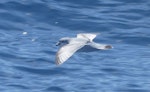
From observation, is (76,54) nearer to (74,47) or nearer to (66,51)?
(74,47)

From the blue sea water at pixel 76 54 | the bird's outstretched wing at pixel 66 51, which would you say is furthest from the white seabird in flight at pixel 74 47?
the blue sea water at pixel 76 54

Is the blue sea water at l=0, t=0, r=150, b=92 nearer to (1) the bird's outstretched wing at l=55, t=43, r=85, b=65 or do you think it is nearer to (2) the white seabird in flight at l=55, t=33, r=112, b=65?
(2) the white seabird in flight at l=55, t=33, r=112, b=65

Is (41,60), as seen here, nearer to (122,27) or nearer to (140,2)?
(122,27)

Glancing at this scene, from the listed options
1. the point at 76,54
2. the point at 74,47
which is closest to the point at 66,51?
the point at 74,47

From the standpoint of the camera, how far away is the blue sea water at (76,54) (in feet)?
47.5

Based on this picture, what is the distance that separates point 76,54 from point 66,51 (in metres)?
3.19

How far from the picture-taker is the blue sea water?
47.5ft

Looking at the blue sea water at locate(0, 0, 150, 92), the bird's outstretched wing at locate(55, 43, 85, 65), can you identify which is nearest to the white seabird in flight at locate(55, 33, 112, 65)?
the bird's outstretched wing at locate(55, 43, 85, 65)

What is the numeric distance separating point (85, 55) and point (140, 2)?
4036 millimetres

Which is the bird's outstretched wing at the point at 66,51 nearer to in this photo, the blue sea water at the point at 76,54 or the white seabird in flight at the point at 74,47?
the white seabird in flight at the point at 74,47

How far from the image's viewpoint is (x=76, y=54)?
16.3m

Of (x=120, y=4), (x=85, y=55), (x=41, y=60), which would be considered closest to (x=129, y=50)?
(x=85, y=55)

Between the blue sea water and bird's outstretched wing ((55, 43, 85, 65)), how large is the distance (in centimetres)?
103

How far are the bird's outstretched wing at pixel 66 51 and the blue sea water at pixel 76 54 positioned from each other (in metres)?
1.03
